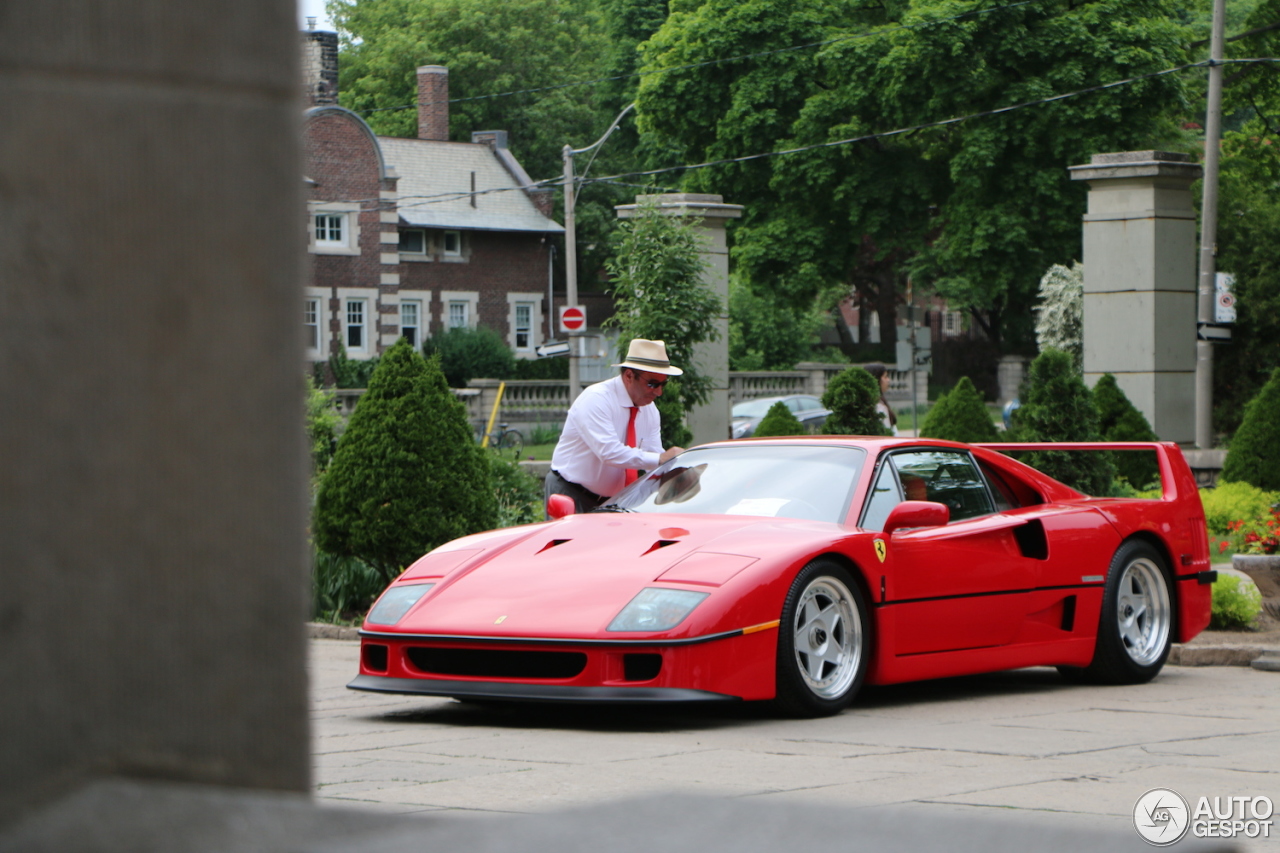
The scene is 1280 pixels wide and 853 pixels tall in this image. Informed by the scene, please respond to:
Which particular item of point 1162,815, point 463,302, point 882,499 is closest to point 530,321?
point 463,302

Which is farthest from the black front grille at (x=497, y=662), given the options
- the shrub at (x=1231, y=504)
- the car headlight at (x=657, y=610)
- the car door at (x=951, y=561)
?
the shrub at (x=1231, y=504)

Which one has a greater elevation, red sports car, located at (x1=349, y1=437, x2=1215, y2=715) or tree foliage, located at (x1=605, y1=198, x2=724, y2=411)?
tree foliage, located at (x1=605, y1=198, x2=724, y2=411)

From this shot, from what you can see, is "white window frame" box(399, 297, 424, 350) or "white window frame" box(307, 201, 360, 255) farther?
"white window frame" box(399, 297, 424, 350)

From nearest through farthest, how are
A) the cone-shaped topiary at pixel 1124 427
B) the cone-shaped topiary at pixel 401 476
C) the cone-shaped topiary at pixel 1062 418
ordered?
the cone-shaped topiary at pixel 401 476 → the cone-shaped topiary at pixel 1062 418 → the cone-shaped topiary at pixel 1124 427

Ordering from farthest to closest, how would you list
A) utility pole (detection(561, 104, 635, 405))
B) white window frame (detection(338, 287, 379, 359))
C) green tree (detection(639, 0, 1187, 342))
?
white window frame (detection(338, 287, 379, 359)) < green tree (detection(639, 0, 1187, 342)) < utility pole (detection(561, 104, 635, 405))

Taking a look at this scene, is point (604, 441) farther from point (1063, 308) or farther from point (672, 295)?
point (1063, 308)

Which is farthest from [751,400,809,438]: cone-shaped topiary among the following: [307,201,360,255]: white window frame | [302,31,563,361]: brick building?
[307,201,360,255]: white window frame

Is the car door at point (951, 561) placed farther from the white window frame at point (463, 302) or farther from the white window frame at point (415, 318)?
the white window frame at point (463, 302)

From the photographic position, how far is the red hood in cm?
702

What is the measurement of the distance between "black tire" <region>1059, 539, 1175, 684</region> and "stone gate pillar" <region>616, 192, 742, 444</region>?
40.9 ft

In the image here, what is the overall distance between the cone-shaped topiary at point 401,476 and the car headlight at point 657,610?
479 centimetres

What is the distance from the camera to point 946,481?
337 inches

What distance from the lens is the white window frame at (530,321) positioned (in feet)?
209

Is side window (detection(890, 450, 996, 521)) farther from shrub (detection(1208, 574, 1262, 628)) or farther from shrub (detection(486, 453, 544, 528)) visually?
shrub (detection(486, 453, 544, 528))
